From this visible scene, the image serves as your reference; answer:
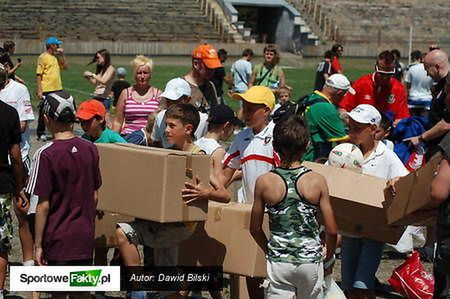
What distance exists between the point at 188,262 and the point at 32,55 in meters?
41.1

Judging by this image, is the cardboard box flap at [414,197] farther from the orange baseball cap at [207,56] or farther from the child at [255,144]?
the orange baseball cap at [207,56]

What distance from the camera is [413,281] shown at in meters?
8.54

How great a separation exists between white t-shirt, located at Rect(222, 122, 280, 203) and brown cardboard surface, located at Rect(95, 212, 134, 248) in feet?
3.16

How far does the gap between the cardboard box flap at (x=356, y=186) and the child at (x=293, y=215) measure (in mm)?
796

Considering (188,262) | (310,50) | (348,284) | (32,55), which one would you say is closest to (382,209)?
(348,284)

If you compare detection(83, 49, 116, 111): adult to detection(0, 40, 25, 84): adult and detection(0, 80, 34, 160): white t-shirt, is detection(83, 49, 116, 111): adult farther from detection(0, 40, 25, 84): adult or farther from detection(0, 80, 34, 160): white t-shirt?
detection(0, 80, 34, 160): white t-shirt

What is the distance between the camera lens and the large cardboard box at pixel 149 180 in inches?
266

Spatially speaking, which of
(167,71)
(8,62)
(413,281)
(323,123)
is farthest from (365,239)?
(167,71)

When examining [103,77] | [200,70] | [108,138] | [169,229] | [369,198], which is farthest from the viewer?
[103,77]

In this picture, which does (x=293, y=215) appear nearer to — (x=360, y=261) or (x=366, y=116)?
(x=360, y=261)

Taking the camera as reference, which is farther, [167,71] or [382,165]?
[167,71]

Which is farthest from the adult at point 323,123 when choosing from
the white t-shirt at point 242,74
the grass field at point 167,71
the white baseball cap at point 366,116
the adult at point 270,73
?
the grass field at point 167,71

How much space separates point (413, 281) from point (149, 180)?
2821mm

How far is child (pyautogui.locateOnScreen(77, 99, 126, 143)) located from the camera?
8148 mm
